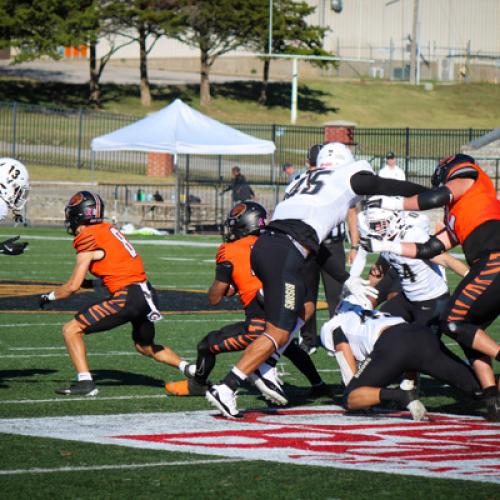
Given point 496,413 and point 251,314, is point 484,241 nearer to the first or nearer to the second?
point 496,413

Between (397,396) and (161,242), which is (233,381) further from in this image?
(161,242)

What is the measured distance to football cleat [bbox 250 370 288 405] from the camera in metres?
8.37

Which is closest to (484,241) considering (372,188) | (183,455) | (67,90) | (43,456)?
(372,188)

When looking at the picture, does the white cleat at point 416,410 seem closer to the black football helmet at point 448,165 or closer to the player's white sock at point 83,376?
the black football helmet at point 448,165

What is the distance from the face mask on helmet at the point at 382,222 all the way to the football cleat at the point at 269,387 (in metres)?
1.30

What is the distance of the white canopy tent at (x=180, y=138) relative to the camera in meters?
26.8

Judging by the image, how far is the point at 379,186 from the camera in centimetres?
776

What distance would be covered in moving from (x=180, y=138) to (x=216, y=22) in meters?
25.6

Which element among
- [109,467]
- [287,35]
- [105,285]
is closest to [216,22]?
[287,35]

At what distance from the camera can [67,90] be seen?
50.7 m

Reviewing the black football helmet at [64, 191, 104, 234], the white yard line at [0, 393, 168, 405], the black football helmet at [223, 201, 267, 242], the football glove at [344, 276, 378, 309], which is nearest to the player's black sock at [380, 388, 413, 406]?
the football glove at [344, 276, 378, 309]

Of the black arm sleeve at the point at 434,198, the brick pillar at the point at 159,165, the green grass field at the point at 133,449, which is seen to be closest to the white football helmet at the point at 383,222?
the black arm sleeve at the point at 434,198

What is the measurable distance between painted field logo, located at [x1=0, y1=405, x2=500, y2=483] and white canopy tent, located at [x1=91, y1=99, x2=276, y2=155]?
62.0ft

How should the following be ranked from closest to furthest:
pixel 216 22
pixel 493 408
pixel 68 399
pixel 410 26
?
1. pixel 493 408
2. pixel 68 399
3. pixel 216 22
4. pixel 410 26
